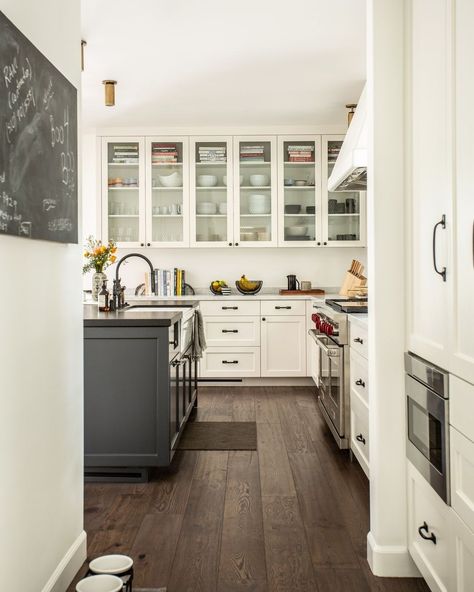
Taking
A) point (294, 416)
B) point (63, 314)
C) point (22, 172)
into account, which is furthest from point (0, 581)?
point (294, 416)

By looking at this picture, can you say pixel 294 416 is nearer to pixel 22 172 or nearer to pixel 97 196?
pixel 97 196

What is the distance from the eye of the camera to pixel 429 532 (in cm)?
190

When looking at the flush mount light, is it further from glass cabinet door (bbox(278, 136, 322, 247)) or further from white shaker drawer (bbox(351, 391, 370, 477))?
white shaker drawer (bbox(351, 391, 370, 477))

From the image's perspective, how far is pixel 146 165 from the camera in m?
6.01

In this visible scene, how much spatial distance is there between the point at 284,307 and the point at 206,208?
1328 millimetres

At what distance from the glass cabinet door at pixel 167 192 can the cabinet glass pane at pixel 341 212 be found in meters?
1.50

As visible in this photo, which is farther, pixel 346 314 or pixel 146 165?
pixel 146 165

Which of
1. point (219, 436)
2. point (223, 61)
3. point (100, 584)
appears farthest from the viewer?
point (223, 61)

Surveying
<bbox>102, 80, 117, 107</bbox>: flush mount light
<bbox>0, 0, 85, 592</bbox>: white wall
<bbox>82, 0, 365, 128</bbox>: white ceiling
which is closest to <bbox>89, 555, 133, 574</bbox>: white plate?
<bbox>0, 0, 85, 592</bbox>: white wall

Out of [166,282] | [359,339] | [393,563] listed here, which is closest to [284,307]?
[166,282]

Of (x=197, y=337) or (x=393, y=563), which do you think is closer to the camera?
(x=393, y=563)

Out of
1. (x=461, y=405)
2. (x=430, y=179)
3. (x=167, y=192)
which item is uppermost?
(x=167, y=192)

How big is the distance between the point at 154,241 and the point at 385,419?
14.0ft

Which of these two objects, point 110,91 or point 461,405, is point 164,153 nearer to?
point 110,91
